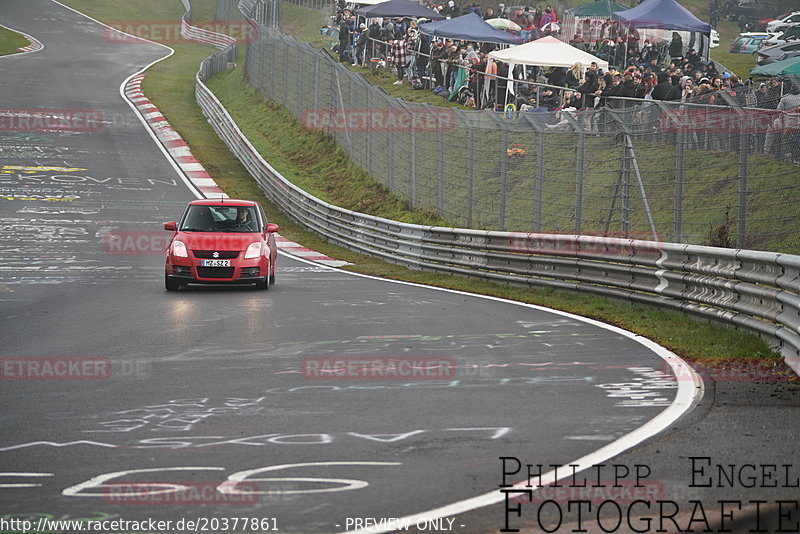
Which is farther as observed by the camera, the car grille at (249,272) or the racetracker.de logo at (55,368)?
the car grille at (249,272)

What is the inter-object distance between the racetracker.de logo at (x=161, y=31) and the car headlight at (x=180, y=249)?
49.7 meters

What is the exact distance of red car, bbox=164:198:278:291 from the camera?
17.5 metres

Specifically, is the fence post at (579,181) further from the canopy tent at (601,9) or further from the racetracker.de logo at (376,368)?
the canopy tent at (601,9)

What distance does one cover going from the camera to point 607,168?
1703 cm

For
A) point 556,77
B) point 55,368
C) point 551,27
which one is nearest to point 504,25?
point 551,27

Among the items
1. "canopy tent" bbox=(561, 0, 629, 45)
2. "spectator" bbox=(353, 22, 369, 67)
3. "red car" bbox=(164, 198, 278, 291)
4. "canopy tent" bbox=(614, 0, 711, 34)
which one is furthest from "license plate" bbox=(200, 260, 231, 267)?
"spectator" bbox=(353, 22, 369, 67)

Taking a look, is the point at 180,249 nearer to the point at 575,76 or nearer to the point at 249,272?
the point at 249,272

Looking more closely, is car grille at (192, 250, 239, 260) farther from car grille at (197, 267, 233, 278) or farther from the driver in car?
the driver in car

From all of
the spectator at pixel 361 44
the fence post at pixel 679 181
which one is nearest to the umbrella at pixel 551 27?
the spectator at pixel 361 44

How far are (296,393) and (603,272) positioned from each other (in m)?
7.89

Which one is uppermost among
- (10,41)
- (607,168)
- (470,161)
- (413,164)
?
(10,41)

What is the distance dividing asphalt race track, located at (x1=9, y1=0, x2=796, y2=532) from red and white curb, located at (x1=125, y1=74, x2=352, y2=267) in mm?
5387

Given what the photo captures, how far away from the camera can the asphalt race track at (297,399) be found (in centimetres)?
600

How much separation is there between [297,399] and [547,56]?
22161 millimetres
